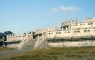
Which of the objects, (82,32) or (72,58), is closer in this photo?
(72,58)

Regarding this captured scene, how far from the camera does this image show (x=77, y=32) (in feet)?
141

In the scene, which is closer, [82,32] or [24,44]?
[82,32]

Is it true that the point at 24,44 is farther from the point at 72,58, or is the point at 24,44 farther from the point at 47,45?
the point at 72,58

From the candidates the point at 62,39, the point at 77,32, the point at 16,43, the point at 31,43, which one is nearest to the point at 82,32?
the point at 77,32

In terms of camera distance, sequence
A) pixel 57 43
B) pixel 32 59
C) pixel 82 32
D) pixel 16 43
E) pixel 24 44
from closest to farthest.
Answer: pixel 32 59
pixel 82 32
pixel 57 43
pixel 24 44
pixel 16 43

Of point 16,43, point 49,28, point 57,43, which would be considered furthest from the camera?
point 16,43

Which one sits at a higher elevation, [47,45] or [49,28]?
[49,28]

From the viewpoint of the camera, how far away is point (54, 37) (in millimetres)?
44812

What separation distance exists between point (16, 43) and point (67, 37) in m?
19.3

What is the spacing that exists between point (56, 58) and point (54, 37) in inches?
668

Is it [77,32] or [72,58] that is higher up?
[77,32]

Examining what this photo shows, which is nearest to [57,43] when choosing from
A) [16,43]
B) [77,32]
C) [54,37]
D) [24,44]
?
[54,37]

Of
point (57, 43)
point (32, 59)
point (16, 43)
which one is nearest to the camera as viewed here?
point (32, 59)

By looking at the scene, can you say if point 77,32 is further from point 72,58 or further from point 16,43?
point 16,43
